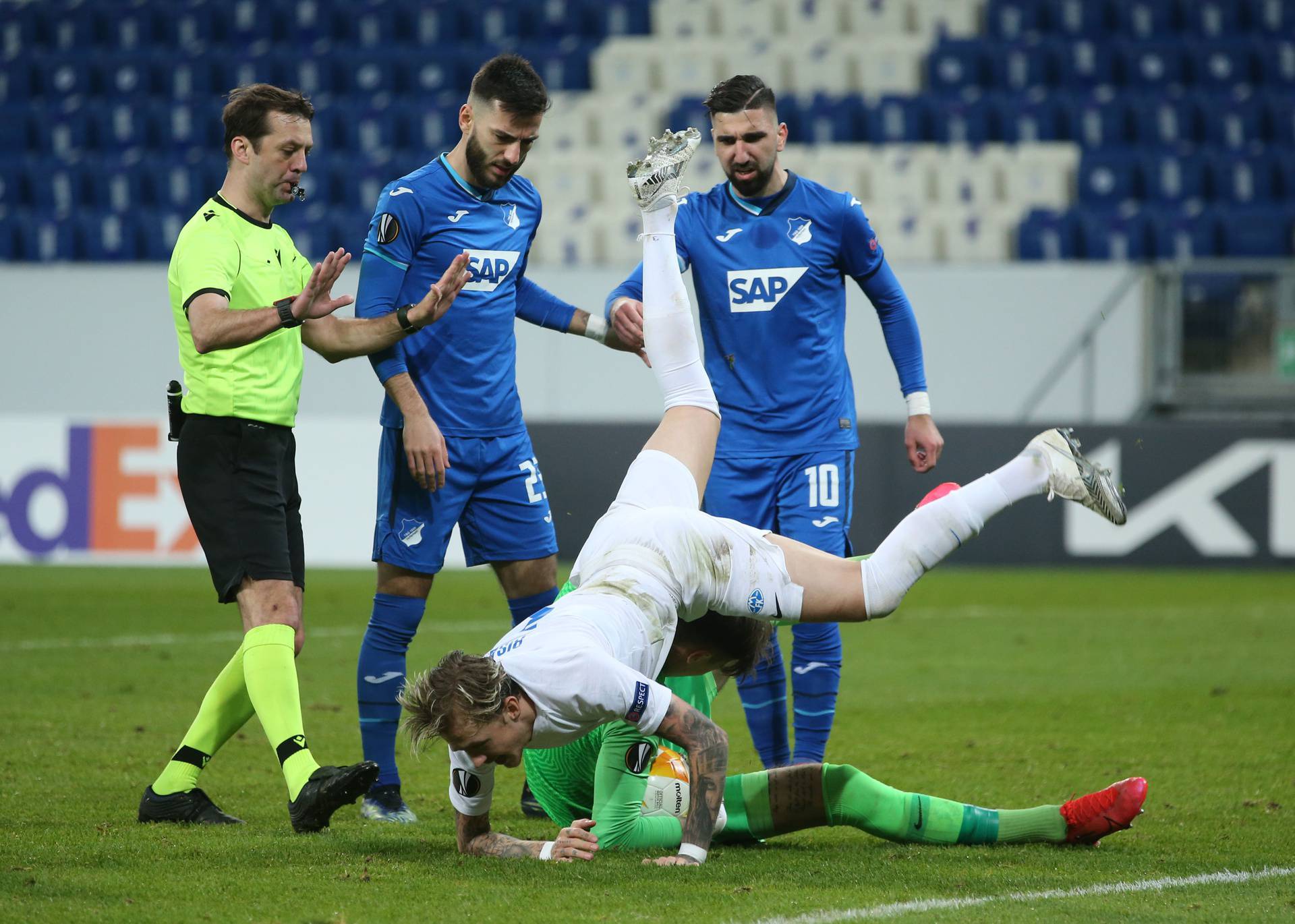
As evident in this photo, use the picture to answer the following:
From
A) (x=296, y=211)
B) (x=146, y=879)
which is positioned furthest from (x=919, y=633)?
(x=296, y=211)

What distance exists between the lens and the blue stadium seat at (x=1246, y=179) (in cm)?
1667

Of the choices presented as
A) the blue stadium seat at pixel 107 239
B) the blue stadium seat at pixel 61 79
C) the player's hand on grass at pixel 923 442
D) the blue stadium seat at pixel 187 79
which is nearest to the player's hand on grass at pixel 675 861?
the player's hand on grass at pixel 923 442

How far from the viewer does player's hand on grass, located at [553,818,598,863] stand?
411 cm

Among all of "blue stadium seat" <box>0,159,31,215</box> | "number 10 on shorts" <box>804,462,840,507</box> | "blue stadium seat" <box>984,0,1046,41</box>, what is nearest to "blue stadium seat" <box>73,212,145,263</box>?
"blue stadium seat" <box>0,159,31,215</box>

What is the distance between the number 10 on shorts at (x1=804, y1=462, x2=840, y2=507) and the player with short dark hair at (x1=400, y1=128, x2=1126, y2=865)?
17.0 inches

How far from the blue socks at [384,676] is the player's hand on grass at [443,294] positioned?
0.95 m

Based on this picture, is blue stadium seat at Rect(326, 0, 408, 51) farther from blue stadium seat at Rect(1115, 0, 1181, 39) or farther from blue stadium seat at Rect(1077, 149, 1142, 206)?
blue stadium seat at Rect(1115, 0, 1181, 39)

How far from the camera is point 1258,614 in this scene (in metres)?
11.1

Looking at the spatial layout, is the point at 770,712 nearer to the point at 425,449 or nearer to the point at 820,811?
the point at 820,811

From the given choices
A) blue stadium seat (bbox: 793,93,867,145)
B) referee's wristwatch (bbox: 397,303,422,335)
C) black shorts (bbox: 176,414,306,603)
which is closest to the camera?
black shorts (bbox: 176,414,306,603)

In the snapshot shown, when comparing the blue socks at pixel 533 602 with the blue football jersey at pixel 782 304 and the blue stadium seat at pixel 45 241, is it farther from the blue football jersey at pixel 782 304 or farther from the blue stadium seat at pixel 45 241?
the blue stadium seat at pixel 45 241

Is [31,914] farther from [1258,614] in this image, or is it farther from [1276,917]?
[1258,614]

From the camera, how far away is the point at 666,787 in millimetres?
4539

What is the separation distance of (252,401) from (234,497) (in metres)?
0.29
